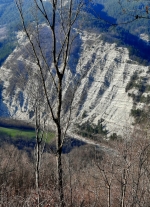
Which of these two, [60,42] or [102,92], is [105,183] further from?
[102,92]

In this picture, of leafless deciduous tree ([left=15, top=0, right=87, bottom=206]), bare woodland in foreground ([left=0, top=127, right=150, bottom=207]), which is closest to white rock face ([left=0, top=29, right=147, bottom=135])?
bare woodland in foreground ([left=0, top=127, right=150, bottom=207])

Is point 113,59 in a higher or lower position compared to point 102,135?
higher

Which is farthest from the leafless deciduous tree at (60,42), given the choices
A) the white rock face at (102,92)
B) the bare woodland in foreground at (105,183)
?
the white rock face at (102,92)

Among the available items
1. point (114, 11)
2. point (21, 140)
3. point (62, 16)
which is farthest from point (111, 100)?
point (114, 11)

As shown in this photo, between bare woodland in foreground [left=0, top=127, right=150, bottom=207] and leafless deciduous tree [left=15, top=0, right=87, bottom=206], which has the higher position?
leafless deciduous tree [left=15, top=0, right=87, bottom=206]

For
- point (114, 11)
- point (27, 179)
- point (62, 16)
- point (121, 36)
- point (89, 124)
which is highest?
point (114, 11)

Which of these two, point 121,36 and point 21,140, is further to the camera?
point 121,36

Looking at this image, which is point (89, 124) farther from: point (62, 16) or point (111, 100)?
point (62, 16)

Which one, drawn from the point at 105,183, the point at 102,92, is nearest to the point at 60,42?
the point at 105,183

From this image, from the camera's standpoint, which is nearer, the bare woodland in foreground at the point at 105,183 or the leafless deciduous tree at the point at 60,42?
the leafless deciduous tree at the point at 60,42

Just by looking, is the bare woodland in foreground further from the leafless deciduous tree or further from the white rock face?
the white rock face

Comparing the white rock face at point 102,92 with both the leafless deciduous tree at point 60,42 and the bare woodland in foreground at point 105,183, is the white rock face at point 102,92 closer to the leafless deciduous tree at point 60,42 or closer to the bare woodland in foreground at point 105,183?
the bare woodland in foreground at point 105,183
